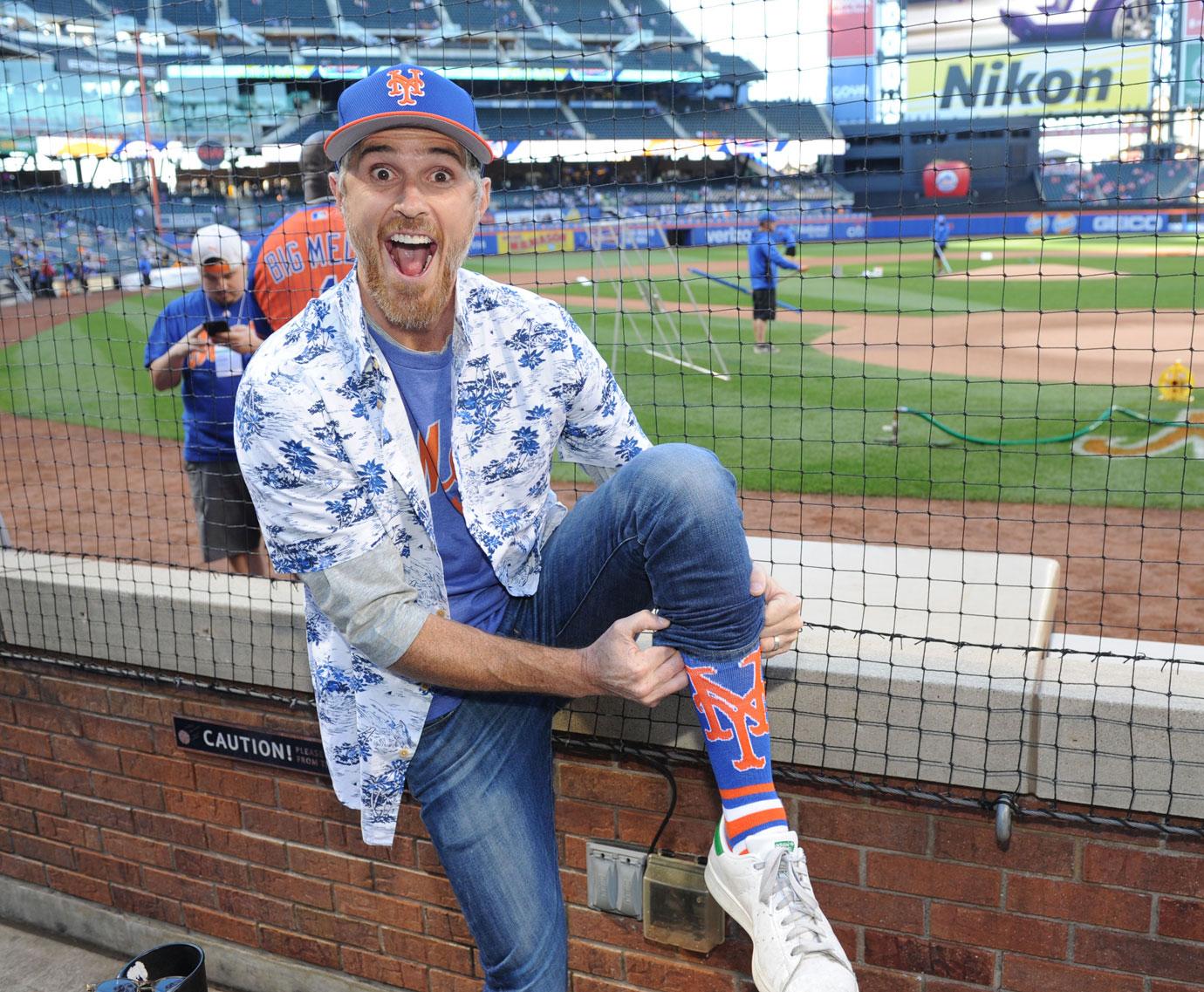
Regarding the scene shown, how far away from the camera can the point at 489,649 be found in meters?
1.80

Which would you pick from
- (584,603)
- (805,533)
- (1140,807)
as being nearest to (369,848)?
(584,603)

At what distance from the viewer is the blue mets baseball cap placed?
1.86m

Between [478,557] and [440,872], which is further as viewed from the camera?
[440,872]

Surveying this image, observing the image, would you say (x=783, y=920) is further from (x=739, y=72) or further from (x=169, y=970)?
(x=739, y=72)

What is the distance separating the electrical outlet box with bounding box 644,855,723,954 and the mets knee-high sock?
1.85ft

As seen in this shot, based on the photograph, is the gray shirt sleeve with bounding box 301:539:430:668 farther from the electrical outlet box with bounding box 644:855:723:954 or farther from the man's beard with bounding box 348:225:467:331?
the electrical outlet box with bounding box 644:855:723:954

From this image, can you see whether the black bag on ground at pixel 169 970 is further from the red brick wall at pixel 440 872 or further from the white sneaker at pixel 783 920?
the white sneaker at pixel 783 920

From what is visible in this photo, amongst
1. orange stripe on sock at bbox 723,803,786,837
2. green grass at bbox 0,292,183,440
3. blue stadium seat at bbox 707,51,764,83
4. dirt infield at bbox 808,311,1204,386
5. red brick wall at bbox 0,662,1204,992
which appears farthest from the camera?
dirt infield at bbox 808,311,1204,386

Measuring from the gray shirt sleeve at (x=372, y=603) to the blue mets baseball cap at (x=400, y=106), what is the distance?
0.72 meters

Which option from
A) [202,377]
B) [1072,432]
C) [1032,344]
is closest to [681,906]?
[202,377]

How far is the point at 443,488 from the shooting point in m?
1.94

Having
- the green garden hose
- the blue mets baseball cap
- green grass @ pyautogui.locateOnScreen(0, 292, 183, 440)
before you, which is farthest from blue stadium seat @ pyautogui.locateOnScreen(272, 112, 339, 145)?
the green garden hose

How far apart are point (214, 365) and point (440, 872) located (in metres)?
2.32

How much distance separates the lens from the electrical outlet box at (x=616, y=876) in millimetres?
2434
